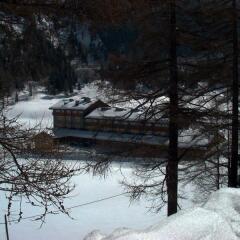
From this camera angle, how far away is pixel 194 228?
3170 mm

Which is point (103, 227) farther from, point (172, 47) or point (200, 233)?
point (200, 233)

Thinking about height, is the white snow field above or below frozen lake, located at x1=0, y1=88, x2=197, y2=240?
above

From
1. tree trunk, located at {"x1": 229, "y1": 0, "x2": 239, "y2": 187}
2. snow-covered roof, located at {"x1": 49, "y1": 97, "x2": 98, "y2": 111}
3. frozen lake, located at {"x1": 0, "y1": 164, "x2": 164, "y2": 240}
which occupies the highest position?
tree trunk, located at {"x1": 229, "y1": 0, "x2": 239, "y2": 187}

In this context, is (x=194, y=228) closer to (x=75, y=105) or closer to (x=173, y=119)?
(x=173, y=119)

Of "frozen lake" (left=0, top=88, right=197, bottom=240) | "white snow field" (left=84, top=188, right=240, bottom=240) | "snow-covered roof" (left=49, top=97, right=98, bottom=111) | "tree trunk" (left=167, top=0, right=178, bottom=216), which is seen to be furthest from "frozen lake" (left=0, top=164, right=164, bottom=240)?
"snow-covered roof" (left=49, top=97, right=98, bottom=111)

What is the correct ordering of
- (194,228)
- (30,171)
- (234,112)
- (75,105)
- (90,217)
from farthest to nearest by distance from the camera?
(75,105), (90,217), (234,112), (30,171), (194,228)

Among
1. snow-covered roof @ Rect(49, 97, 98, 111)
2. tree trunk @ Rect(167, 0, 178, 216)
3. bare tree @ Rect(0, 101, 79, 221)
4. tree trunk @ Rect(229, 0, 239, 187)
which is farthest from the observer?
snow-covered roof @ Rect(49, 97, 98, 111)

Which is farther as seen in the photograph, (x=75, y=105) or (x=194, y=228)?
(x=75, y=105)

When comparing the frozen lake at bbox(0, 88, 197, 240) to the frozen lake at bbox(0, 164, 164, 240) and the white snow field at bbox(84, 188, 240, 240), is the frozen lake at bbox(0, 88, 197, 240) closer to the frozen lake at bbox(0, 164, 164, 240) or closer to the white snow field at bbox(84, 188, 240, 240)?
the frozen lake at bbox(0, 164, 164, 240)

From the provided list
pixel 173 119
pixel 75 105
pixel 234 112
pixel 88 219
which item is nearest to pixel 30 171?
pixel 173 119

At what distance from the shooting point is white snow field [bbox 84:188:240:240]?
306 cm

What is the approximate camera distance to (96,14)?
5.50 meters

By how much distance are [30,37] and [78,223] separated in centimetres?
1631

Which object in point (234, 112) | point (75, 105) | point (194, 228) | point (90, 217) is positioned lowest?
point (90, 217)
